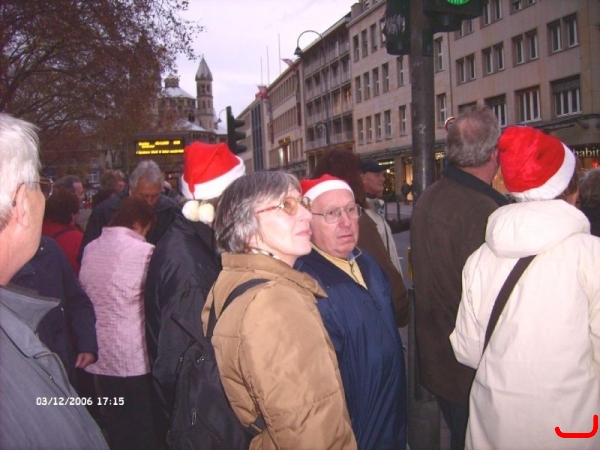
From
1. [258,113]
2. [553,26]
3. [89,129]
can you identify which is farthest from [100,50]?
[258,113]

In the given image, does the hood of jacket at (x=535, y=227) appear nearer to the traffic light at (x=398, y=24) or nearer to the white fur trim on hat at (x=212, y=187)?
the white fur trim on hat at (x=212, y=187)

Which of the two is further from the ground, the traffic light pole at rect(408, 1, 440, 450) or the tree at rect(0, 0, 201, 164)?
the tree at rect(0, 0, 201, 164)

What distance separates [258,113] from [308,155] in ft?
122

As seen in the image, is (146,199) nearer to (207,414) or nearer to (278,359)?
(207,414)

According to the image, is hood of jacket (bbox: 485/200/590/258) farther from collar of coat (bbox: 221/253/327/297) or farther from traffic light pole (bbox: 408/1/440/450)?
traffic light pole (bbox: 408/1/440/450)

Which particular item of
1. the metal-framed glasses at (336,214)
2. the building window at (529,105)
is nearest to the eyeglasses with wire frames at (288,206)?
the metal-framed glasses at (336,214)

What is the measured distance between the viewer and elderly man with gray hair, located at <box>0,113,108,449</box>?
121 cm

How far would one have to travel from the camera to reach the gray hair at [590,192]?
3.55m

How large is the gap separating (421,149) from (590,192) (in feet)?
3.83

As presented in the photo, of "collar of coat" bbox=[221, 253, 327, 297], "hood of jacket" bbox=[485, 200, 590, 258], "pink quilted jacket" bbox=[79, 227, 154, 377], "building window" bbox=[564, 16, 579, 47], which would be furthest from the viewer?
"building window" bbox=[564, 16, 579, 47]

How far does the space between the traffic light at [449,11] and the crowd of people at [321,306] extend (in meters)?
0.91

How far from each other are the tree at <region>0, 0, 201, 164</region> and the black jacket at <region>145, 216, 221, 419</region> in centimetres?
1082

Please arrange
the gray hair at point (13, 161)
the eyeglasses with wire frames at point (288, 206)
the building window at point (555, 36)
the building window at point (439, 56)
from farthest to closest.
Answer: the building window at point (439, 56) → the building window at point (555, 36) → the eyeglasses with wire frames at point (288, 206) → the gray hair at point (13, 161)

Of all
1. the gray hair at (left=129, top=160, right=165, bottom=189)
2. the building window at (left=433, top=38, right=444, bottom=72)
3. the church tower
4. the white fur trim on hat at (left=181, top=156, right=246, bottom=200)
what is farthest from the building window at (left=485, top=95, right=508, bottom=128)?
the church tower
